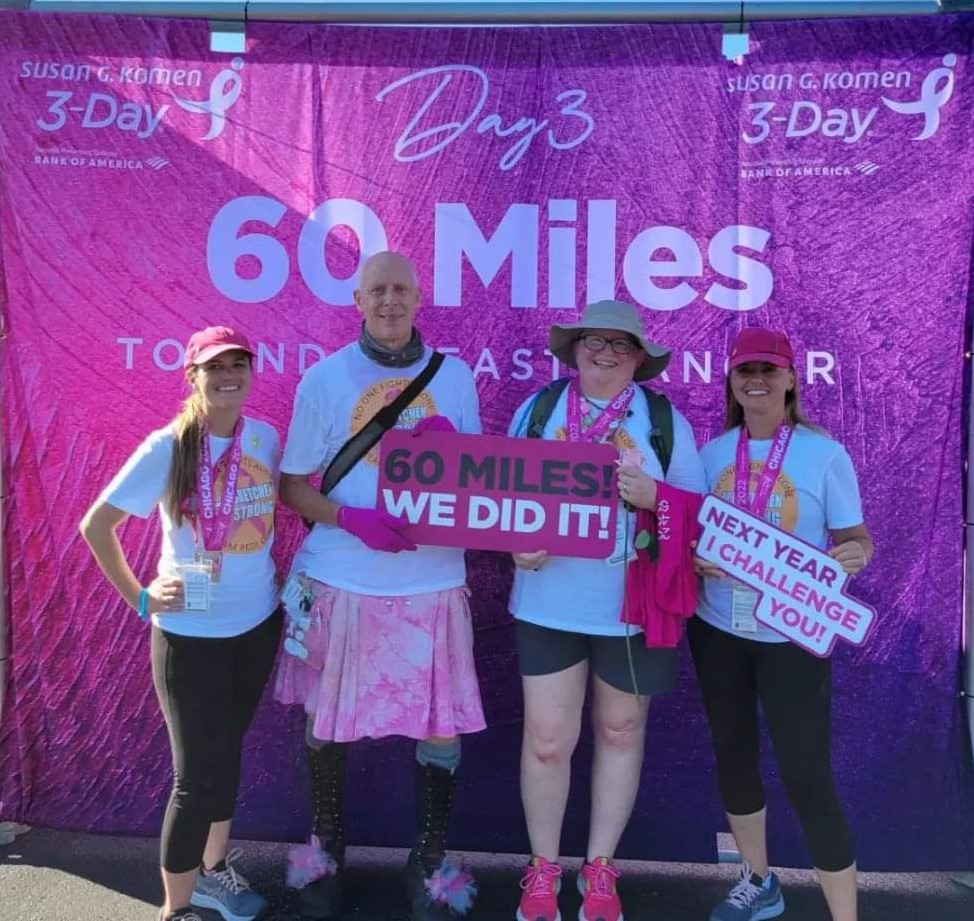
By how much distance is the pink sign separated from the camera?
2.66 m

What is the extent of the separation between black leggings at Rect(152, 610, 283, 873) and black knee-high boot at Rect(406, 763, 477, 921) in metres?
0.66

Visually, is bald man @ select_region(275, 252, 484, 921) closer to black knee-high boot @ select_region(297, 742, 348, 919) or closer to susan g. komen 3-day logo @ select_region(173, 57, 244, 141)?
black knee-high boot @ select_region(297, 742, 348, 919)

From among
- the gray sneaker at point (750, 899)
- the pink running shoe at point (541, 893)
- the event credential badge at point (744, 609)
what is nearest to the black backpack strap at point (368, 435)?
the event credential badge at point (744, 609)

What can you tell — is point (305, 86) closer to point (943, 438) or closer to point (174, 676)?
point (174, 676)

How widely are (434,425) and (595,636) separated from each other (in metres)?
0.81

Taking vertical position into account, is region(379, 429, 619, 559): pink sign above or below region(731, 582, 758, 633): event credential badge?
above

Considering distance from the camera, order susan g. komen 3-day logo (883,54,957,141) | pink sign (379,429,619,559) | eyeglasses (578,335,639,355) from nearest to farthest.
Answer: pink sign (379,429,619,559) → eyeglasses (578,335,639,355) → susan g. komen 3-day logo (883,54,957,141)

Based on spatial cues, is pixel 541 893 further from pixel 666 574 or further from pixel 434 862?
pixel 666 574

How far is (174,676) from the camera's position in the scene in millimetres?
2574

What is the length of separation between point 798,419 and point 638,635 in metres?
0.82

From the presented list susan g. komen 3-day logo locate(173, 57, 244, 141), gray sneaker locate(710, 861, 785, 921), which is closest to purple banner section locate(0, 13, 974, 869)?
susan g. komen 3-day logo locate(173, 57, 244, 141)

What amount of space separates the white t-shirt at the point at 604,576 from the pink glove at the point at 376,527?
1.38 ft

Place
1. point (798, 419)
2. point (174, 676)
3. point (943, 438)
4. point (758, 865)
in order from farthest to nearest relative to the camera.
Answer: point (943, 438) < point (758, 865) < point (798, 419) < point (174, 676)

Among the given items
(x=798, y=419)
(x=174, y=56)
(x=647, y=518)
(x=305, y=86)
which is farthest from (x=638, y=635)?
(x=174, y=56)
